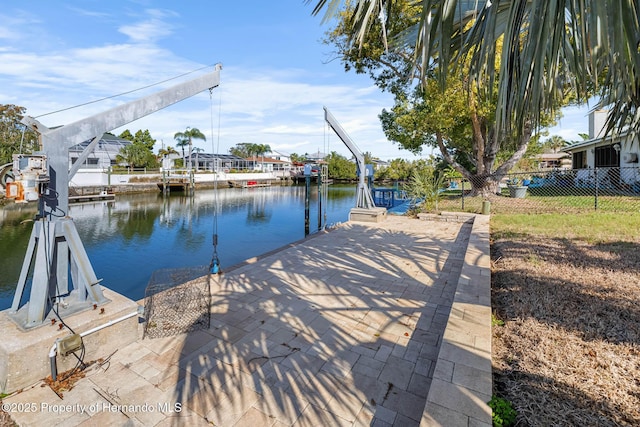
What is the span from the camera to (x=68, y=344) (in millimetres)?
2422

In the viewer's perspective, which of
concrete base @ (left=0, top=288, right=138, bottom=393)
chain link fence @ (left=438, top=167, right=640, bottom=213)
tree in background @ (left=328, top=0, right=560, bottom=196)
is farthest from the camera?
tree in background @ (left=328, top=0, right=560, bottom=196)

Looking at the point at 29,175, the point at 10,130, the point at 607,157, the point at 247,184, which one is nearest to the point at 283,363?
the point at 29,175

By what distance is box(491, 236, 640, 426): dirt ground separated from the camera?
5.75ft

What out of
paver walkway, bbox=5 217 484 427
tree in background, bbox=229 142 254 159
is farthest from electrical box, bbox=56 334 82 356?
tree in background, bbox=229 142 254 159

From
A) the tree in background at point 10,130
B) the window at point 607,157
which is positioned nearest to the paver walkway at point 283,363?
the window at point 607,157

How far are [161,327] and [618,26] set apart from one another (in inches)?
158

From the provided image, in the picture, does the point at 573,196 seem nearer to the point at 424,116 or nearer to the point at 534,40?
the point at 424,116

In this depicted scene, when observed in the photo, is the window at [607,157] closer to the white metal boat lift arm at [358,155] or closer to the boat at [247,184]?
the white metal boat lift arm at [358,155]

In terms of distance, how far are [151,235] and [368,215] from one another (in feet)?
31.9

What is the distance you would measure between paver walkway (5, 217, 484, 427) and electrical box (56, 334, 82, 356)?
10.1 inches

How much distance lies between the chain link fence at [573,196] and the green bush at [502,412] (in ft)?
30.4

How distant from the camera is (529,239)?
6.00 m

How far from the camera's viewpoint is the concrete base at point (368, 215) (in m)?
9.80

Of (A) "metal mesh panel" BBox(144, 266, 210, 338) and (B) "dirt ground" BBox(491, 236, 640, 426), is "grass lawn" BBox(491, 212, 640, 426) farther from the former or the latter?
(A) "metal mesh panel" BBox(144, 266, 210, 338)
